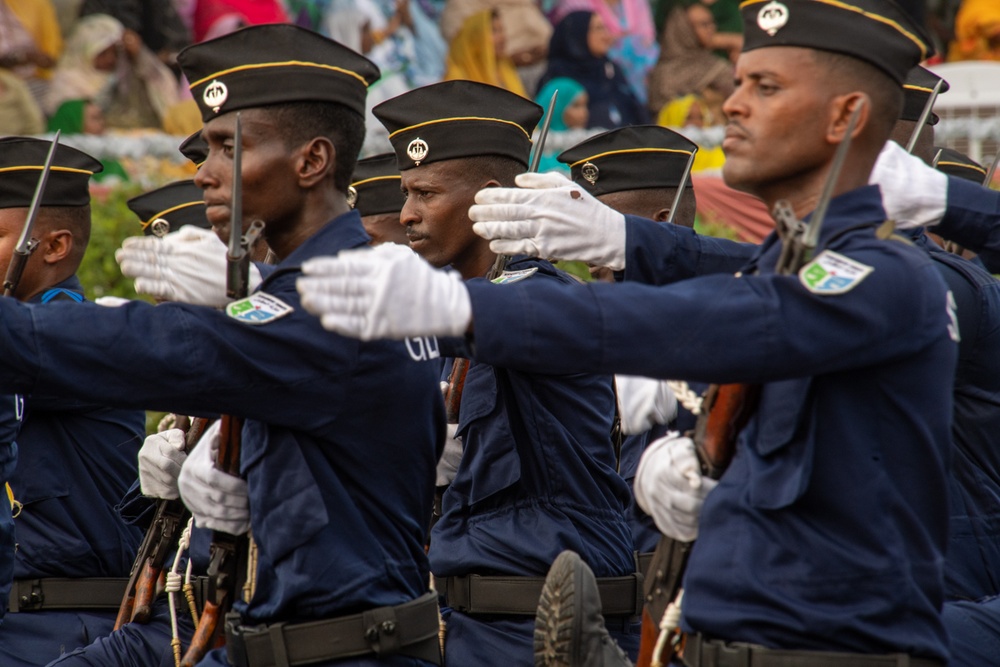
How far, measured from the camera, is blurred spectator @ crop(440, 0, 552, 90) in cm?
1334

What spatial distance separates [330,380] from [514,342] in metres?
0.79

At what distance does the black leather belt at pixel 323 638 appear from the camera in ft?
10.9

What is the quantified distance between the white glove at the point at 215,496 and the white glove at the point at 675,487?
3.24 feet

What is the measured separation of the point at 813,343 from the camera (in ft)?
8.67

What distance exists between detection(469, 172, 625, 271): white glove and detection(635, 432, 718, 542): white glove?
0.69 metres

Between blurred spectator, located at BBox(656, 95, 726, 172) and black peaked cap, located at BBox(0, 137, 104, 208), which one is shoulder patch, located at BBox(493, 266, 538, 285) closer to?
black peaked cap, located at BBox(0, 137, 104, 208)

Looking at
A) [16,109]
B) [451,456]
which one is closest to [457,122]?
[451,456]

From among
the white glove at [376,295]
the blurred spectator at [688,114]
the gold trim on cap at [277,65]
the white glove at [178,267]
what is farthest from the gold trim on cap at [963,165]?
the blurred spectator at [688,114]

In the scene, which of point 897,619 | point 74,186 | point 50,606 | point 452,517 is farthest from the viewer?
point 74,186

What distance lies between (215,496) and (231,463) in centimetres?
9

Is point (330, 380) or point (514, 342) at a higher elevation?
point (514, 342)

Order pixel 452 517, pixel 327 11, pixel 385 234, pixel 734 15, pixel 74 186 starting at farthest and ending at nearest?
pixel 734 15 < pixel 327 11 < pixel 385 234 < pixel 74 186 < pixel 452 517

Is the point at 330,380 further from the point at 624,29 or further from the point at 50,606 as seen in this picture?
the point at 624,29

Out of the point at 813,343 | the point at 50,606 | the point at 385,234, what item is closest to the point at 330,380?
the point at 813,343
